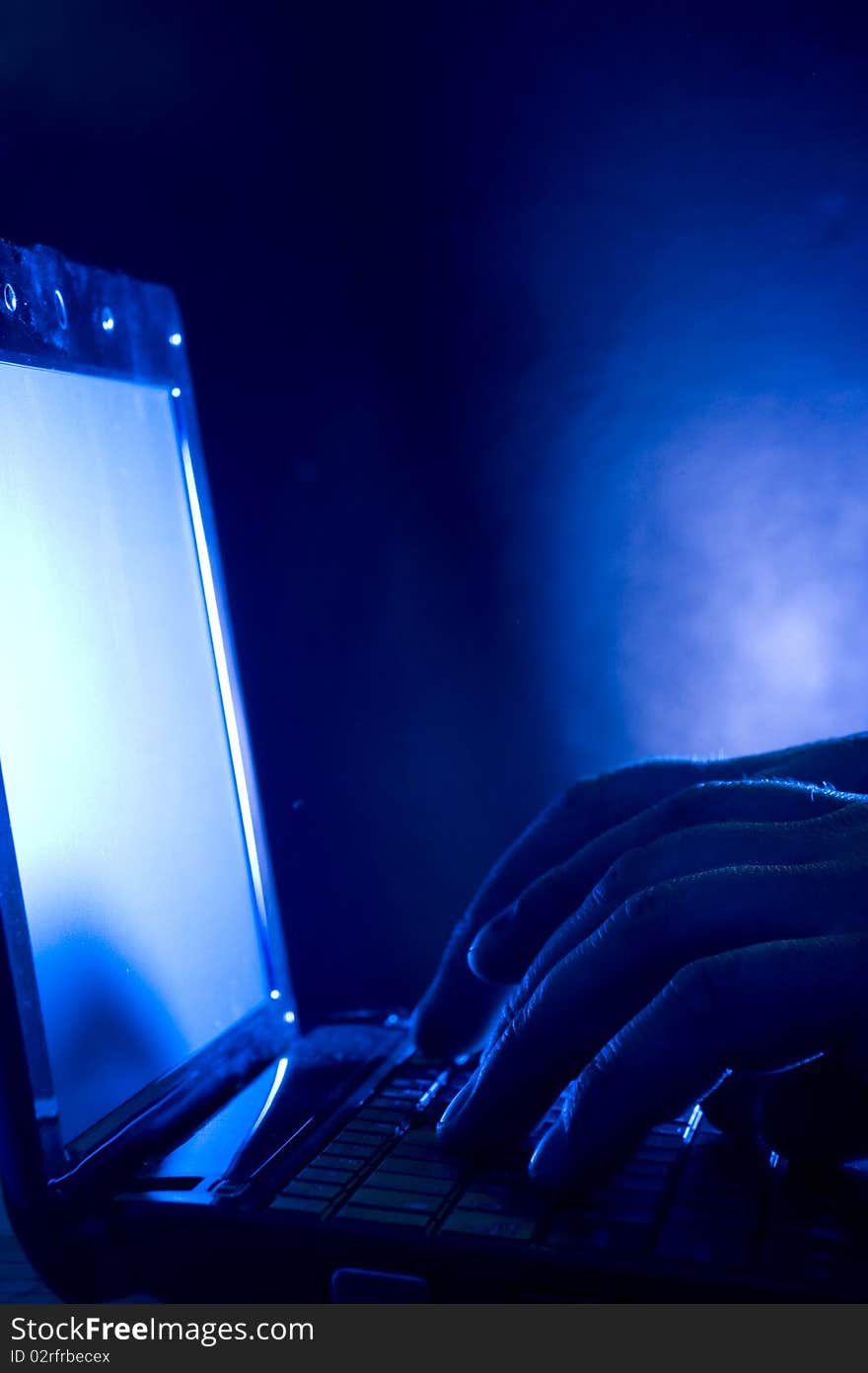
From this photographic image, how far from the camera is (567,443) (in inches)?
28.9

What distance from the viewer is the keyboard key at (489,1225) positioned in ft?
1.42

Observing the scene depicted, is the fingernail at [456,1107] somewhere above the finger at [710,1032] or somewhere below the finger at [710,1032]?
below

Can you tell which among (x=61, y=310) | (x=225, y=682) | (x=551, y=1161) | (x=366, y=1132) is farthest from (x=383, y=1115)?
(x=61, y=310)

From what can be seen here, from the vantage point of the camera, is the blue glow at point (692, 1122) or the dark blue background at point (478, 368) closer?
the blue glow at point (692, 1122)

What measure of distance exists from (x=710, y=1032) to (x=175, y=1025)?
0.28 meters

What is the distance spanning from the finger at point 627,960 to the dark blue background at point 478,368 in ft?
0.86

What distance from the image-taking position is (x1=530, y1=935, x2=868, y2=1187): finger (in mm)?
454

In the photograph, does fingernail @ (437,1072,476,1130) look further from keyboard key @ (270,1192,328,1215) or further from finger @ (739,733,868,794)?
finger @ (739,733,868,794)

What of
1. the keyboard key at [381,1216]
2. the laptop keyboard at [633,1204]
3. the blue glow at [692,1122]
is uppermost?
the keyboard key at [381,1216]

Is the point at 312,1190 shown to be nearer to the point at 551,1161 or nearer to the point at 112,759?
the point at 551,1161

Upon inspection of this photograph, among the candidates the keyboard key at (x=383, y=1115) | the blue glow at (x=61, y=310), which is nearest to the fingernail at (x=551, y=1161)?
A: the keyboard key at (x=383, y=1115)

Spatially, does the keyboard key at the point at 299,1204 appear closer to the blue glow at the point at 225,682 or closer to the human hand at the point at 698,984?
the human hand at the point at 698,984

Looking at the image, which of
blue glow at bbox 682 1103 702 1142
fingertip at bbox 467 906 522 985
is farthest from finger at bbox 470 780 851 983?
blue glow at bbox 682 1103 702 1142

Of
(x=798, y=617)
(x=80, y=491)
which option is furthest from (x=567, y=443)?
(x=80, y=491)
